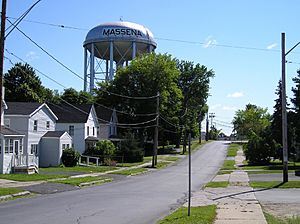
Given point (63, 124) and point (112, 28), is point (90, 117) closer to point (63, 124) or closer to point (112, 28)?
point (63, 124)

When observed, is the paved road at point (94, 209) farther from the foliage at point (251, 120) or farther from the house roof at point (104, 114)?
the foliage at point (251, 120)

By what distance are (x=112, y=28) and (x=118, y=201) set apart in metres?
56.7

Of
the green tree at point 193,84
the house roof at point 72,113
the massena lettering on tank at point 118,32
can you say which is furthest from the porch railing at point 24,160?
the green tree at point 193,84

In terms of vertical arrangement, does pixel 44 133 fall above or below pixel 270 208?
above

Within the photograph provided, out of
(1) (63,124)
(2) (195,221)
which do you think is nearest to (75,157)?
(1) (63,124)

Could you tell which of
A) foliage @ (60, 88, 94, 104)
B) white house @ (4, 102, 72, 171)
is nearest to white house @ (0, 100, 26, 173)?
white house @ (4, 102, 72, 171)

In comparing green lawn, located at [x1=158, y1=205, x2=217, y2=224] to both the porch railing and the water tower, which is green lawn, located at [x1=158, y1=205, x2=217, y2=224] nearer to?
the porch railing

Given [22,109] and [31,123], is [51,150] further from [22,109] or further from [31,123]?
[22,109]

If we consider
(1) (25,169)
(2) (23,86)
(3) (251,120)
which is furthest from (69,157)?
(3) (251,120)

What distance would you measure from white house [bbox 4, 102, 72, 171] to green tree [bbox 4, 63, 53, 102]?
2306 centimetres

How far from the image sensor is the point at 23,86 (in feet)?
240

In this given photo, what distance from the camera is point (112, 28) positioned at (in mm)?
74125

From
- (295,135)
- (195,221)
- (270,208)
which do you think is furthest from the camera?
(295,135)

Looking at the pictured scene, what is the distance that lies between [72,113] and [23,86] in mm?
17109
